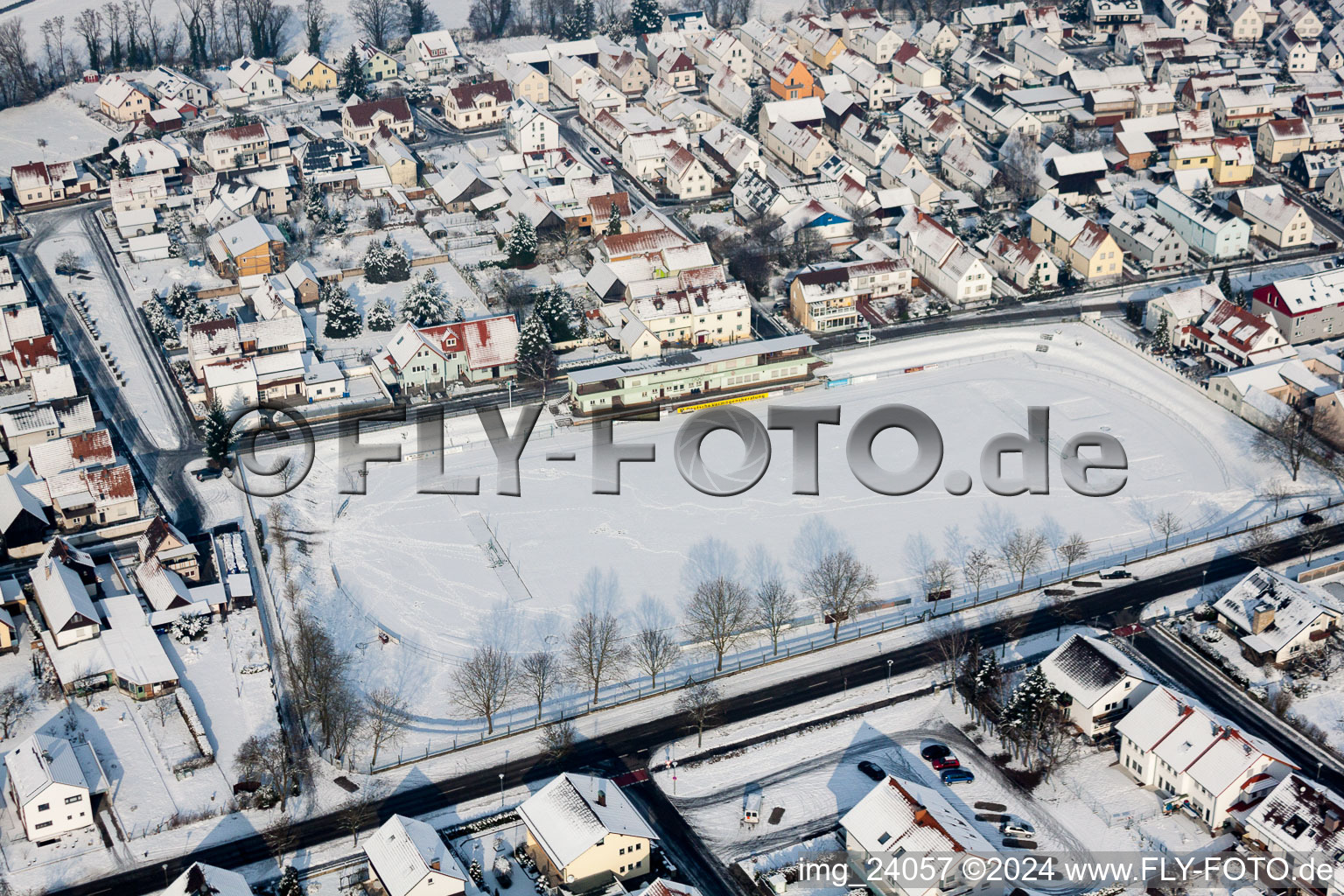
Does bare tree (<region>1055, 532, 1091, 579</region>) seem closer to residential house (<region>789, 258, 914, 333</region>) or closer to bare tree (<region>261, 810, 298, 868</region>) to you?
residential house (<region>789, 258, 914, 333</region>)

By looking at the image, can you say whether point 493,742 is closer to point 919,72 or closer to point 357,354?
point 357,354

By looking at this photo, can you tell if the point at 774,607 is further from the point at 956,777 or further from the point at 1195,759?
the point at 1195,759

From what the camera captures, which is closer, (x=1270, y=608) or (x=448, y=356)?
(x=1270, y=608)

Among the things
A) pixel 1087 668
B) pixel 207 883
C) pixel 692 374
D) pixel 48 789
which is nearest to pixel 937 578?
pixel 1087 668

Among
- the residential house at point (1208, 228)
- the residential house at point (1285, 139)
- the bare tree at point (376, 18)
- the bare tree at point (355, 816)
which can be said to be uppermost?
the bare tree at point (376, 18)

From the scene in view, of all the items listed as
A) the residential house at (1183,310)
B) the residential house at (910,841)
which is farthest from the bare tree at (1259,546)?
the residential house at (910,841)

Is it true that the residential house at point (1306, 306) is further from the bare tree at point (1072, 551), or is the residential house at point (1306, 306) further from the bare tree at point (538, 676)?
the bare tree at point (538, 676)
